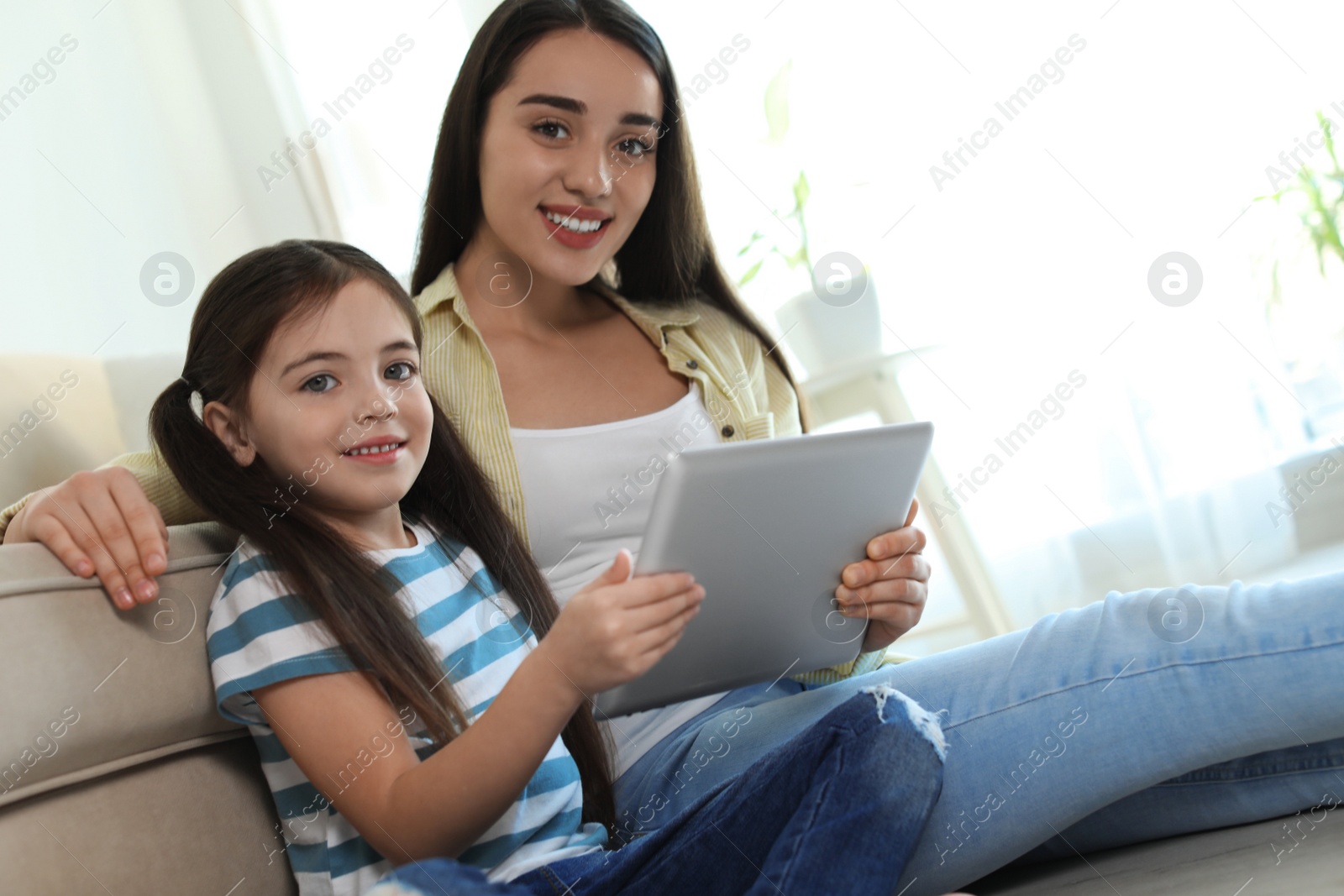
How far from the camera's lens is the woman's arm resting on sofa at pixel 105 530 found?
810 millimetres

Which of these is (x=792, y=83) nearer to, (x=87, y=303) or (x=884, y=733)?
(x=87, y=303)

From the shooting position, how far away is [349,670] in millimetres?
783

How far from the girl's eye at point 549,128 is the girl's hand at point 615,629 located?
0.71m

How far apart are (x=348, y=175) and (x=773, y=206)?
3.56ft

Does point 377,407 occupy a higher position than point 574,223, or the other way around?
point 574,223

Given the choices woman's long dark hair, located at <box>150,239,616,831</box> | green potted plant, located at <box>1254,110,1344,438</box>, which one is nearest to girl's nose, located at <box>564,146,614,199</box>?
woman's long dark hair, located at <box>150,239,616,831</box>

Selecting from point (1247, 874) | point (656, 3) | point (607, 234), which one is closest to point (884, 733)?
point (1247, 874)

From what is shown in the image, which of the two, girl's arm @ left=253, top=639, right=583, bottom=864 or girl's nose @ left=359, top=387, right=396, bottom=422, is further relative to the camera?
girl's nose @ left=359, top=387, right=396, bottom=422

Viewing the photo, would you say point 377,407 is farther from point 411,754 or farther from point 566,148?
point 566,148

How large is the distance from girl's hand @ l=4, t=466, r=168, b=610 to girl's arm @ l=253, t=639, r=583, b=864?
143mm

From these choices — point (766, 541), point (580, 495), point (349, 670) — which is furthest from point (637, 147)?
point (349, 670)

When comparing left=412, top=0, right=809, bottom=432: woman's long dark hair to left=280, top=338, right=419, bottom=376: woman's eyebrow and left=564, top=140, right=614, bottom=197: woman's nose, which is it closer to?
left=564, top=140, right=614, bottom=197: woman's nose

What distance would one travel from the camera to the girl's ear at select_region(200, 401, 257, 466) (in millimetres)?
920

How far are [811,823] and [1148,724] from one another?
0.96ft
